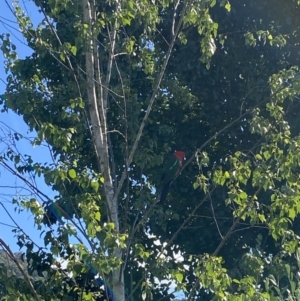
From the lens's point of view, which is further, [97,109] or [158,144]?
[158,144]

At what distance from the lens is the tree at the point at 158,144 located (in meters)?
5.88

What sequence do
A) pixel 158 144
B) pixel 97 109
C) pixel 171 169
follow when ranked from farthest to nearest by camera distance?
1. pixel 158 144
2. pixel 171 169
3. pixel 97 109

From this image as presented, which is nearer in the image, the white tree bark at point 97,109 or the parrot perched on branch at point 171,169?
the white tree bark at point 97,109

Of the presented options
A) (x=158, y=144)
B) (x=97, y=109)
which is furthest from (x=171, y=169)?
(x=158, y=144)

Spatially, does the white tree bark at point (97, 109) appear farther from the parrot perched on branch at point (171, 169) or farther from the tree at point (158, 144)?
the parrot perched on branch at point (171, 169)

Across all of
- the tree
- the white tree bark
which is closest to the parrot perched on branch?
the tree

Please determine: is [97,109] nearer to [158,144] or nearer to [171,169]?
[171,169]

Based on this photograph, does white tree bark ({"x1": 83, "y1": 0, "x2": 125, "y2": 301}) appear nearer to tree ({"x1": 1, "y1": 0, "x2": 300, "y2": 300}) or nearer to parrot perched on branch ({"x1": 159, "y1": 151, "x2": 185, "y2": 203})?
tree ({"x1": 1, "y1": 0, "x2": 300, "y2": 300})

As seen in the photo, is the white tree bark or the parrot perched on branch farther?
the parrot perched on branch

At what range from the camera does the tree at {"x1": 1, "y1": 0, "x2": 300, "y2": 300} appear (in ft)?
19.3

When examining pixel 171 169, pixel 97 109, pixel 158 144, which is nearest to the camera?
pixel 97 109

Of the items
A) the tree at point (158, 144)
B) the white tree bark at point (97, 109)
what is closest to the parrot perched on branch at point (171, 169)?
the tree at point (158, 144)

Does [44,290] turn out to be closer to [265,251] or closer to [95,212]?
[95,212]

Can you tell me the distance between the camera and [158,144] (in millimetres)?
8445
